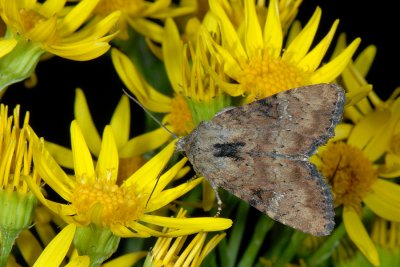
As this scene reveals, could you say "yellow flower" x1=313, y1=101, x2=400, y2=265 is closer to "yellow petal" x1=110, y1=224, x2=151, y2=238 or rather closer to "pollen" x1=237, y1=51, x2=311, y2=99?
"pollen" x1=237, y1=51, x2=311, y2=99

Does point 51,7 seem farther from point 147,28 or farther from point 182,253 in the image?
point 182,253

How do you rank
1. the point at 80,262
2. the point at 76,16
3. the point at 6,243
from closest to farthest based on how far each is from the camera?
1. the point at 80,262
2. the point at 6,243
3. the point at 76,16

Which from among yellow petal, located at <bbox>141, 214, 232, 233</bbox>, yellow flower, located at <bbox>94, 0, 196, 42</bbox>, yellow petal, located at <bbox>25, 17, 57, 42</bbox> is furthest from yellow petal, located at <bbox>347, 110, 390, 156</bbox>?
yellow petal, located at <bbox>25, 17, 57, 42</bbox>

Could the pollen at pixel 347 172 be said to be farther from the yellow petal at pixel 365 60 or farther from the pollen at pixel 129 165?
the pollen at pixel 129 165

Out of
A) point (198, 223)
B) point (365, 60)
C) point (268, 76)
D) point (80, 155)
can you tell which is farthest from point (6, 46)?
point (365, 60)

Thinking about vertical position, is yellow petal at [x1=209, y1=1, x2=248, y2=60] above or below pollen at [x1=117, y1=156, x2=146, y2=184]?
above
